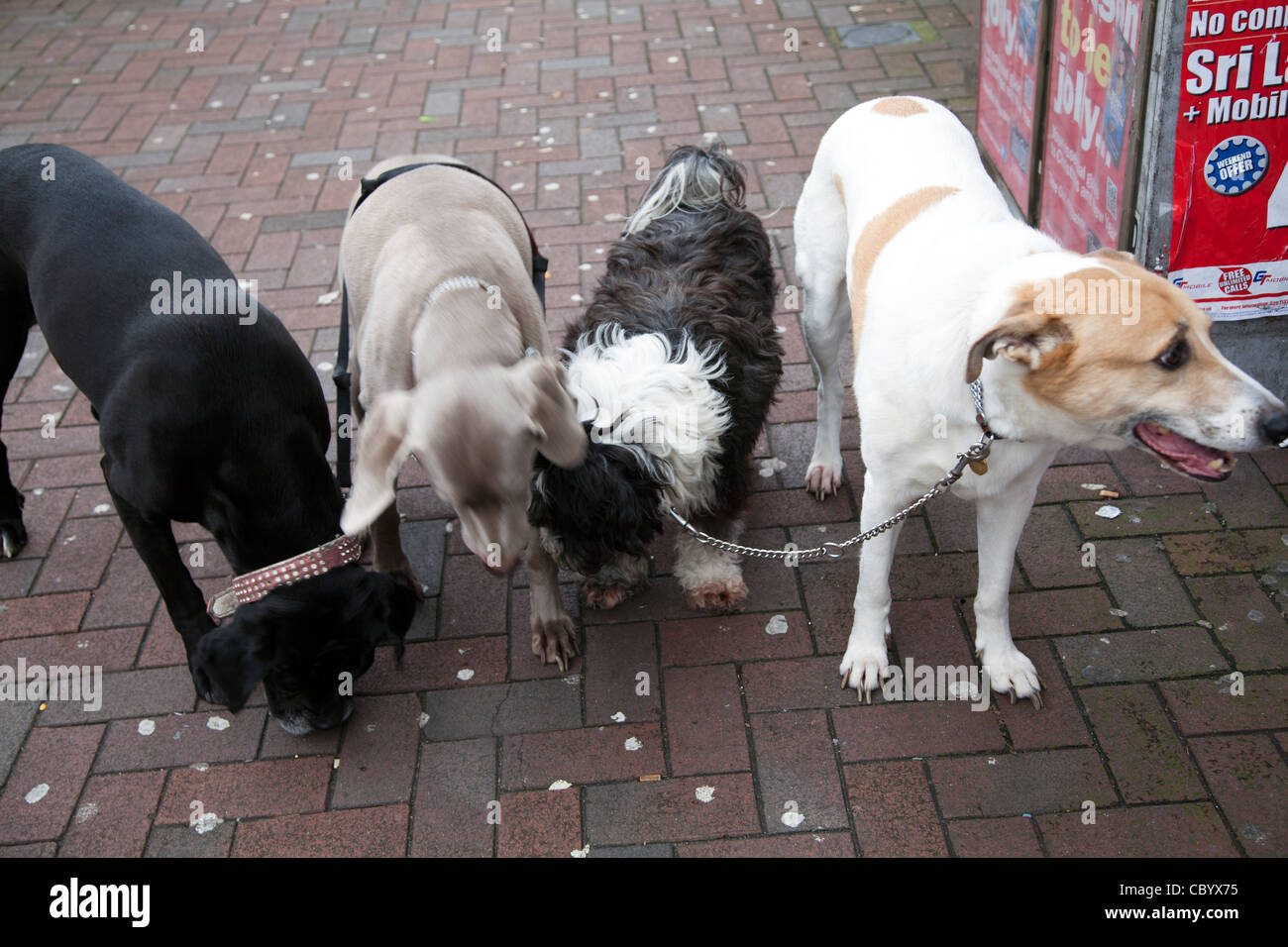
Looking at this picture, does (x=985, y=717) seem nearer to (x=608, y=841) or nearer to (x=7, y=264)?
(x=608, y=841)

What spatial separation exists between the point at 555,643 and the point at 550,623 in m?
0.07

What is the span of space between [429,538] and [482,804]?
1192 mm

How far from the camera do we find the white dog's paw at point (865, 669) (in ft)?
10.3

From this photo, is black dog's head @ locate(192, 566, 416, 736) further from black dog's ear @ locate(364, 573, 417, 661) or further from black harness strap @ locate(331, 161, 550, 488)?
black harness strap @ locate(331, 161, 550, 488)

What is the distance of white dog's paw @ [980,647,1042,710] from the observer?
3064mm

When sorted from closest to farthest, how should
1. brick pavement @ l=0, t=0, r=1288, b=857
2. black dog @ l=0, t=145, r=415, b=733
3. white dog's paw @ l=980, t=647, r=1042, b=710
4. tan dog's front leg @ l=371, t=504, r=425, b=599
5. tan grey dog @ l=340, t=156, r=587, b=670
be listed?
1. tan grey dog @ l=340, t=156, r=587, b=670
2. black dog @ l=0, t=145, r=415, b=733
3. brick pavement @ l=0, t=0, r=1288, b=857
4. white dog's paw @ l=980, t=647, r=1042, b=710
5. tan dog's front leg @ l=371, t=504, r=425, b=599

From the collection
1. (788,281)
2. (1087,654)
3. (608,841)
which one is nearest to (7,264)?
(608,841)

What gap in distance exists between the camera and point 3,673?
3447 millimetres

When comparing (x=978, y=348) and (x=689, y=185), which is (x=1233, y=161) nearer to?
(x=689, y=185)

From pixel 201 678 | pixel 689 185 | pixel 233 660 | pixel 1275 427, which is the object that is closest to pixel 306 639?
pixel 233 660

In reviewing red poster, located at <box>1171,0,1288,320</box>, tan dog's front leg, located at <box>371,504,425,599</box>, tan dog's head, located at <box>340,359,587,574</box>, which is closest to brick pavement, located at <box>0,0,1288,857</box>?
tan dog's front leg, located at <box>371,504,425,599</box>

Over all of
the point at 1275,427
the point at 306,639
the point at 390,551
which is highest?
the point at 1275,427

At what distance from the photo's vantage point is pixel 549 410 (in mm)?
2449

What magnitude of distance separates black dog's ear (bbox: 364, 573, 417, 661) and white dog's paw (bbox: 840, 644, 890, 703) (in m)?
1.35
